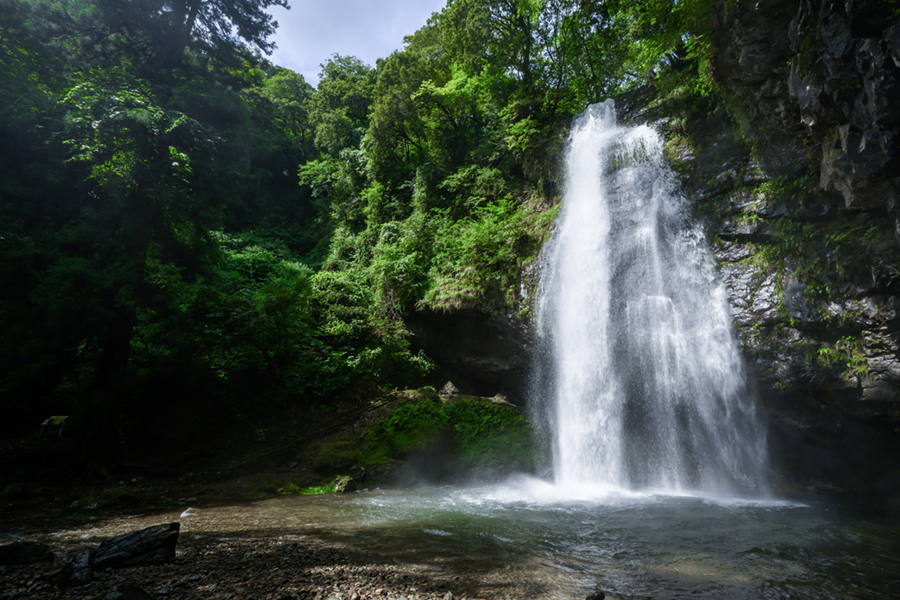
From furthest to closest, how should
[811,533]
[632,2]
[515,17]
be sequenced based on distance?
[515,17], [632,2], [811,533]

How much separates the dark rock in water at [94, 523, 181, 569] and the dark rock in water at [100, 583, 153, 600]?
108 centimetres

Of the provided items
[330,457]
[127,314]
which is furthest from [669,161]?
[127,314]

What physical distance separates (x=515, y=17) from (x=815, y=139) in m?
12.4

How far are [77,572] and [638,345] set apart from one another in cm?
982

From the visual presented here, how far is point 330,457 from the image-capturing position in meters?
8.89

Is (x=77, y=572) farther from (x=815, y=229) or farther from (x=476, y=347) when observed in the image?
(x=815, y=229)

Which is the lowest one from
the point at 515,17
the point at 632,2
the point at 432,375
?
the point at 432,375

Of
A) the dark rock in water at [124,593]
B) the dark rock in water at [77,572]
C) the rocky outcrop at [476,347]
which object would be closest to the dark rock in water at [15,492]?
the dark rock in water at [77,572]

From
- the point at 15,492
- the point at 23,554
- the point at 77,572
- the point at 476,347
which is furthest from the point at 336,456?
the point at 77,572

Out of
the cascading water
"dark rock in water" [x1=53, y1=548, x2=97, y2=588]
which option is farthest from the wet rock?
"dark rock in water" [x1=53, y1=548, x2=97, y2=588]

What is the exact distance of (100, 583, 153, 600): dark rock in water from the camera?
2154 mm

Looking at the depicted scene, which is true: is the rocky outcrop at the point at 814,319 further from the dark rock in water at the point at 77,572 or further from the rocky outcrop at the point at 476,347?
the dark rock in water at the point at 77,572

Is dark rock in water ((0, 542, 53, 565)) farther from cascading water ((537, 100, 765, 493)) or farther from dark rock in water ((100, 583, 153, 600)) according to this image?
cascading water ((537, 100, 765, 493))

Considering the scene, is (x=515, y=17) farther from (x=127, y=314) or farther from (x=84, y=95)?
(x=127, y=314)
